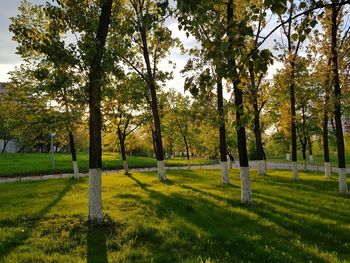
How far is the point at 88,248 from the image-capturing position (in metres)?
9.14

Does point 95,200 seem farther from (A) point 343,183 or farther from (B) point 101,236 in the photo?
(A) point 343,183

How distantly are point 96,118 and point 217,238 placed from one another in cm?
567

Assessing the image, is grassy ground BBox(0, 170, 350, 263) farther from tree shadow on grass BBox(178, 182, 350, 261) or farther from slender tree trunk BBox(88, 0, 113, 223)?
slender tree trunk BBox(88, 0, 113, 223)

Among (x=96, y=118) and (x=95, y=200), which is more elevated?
(x=96, y=118)

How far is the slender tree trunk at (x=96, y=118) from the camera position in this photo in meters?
11.4

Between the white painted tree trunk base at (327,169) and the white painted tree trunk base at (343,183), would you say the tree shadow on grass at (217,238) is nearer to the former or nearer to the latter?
the white painted tree trunk base at (343,183)

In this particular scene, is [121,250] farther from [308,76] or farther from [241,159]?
[308,76]

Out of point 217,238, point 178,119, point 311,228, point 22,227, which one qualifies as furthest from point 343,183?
point 178,119

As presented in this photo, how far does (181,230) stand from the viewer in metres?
10.6

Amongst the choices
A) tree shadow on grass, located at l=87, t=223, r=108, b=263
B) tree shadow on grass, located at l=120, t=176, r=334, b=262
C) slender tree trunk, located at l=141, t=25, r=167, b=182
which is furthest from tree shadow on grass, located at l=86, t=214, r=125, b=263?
slender tree trunk, located at l=141, t=25, r=167, b=182

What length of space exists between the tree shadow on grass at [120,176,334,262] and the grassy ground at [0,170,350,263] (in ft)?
0.08

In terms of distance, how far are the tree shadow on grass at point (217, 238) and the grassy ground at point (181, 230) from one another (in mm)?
23

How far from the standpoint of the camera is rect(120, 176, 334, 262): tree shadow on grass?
8.24 m

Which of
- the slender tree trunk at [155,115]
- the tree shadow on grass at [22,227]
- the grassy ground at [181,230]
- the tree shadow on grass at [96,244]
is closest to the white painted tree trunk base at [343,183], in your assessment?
the grassy ground at [181,230]
